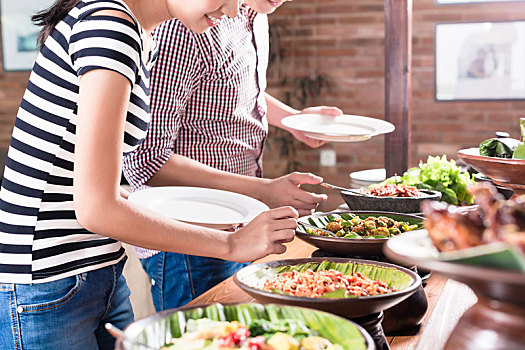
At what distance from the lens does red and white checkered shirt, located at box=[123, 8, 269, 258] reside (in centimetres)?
170

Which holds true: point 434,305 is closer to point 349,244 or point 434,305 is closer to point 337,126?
point 349,244

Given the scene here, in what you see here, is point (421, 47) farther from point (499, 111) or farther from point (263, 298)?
point (263, 298)

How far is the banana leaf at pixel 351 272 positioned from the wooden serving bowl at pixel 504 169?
0.59 m

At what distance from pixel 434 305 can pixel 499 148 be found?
0.64 m

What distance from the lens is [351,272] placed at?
1141 mm

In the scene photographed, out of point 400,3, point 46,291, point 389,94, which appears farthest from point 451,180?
point 46,291

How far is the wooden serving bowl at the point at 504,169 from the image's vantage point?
149 cm

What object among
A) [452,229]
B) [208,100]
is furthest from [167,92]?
[452,229]

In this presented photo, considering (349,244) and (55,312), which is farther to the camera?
(349,244)

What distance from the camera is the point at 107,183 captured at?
1.06 meters

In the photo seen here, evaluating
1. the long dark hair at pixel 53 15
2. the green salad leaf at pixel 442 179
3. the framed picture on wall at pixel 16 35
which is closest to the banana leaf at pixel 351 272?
the long dark hair at pixel 53 15

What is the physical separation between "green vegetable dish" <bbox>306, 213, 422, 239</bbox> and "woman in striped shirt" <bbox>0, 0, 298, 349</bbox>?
0.22 metres

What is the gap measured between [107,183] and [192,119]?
828 millimetres

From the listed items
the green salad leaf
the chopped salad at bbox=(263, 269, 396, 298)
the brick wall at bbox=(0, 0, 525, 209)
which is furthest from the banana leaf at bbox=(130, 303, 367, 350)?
the brick wall at bbox=(0, 0, 525, 209)
